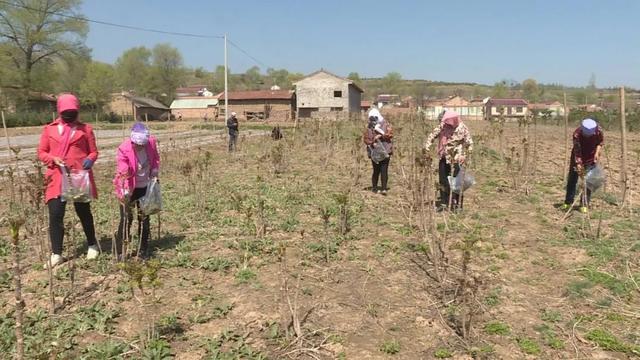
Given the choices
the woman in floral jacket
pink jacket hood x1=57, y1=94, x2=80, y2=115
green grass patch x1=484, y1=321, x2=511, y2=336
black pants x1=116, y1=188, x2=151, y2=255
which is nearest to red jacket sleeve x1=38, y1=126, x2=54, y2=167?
pink jacket hood x1=57, y1=94, x2=80, y2=115

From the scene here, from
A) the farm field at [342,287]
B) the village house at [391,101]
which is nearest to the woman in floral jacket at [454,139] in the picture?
the farm field at [342,287]

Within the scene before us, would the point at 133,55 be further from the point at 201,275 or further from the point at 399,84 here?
the point at 201,275

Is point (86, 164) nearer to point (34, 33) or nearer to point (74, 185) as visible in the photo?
point (74, 185)

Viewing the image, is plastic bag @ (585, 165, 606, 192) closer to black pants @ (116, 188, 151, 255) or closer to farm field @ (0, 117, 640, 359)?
farm field @ (0, 117, 640, 359)

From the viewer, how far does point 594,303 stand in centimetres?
364

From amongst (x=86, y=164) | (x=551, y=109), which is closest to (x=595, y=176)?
(x=86, y=164)

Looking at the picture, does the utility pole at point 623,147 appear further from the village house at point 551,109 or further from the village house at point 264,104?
the village house at point 264,104

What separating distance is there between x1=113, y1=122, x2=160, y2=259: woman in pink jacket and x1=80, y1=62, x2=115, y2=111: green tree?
1952 inches

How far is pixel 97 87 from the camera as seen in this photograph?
53312 mm

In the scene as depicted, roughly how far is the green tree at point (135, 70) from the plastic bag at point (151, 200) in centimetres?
6906

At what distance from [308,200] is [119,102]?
5657 centimetres

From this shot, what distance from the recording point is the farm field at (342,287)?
3037 mm

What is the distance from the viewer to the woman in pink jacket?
4.05m

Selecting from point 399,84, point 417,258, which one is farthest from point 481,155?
point 399,84
